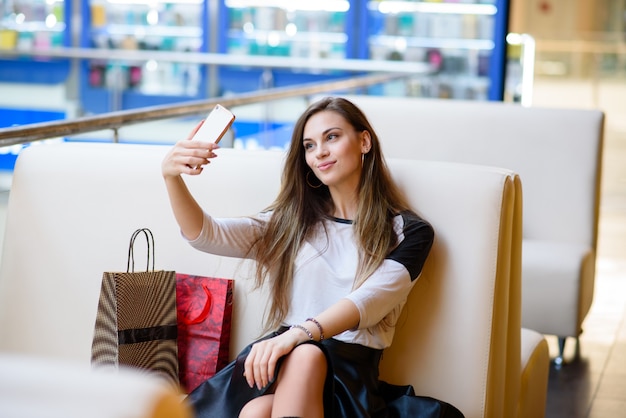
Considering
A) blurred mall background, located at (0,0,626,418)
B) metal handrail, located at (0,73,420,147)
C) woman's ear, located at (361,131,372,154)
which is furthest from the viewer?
blurred mall background, located at (0,0,626,418)

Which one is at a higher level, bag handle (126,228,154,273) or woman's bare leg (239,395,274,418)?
bag handle (126,228,154,273)

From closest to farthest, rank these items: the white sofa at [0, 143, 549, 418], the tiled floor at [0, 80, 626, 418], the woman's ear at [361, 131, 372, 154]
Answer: the white sofa at [0, 143, 549, 418]
the woman's ear at [361, 131, 372, 154]
the tiled floor at [0, 80, 626, 418]

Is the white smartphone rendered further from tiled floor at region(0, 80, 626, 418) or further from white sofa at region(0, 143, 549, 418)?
tiled floor at region(0, 80, 626, 418)

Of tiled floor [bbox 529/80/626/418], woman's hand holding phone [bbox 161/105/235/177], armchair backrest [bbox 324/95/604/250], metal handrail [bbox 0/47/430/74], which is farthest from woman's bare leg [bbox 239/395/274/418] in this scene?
metal handrail [bbox 0/47/430/74]

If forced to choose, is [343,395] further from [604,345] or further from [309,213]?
[604,345]

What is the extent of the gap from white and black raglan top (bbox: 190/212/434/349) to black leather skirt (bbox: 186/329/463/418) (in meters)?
0.06

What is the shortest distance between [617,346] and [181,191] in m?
2.58

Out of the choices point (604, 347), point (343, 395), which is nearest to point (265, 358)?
point (343, 395)

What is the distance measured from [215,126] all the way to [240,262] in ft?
1.31

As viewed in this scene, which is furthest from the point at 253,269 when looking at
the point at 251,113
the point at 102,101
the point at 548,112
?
the point at 102,101

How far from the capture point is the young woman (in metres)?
1.90

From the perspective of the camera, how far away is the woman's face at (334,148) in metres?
2.20

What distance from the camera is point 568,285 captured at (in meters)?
3.56

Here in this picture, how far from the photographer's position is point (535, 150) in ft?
12.7
